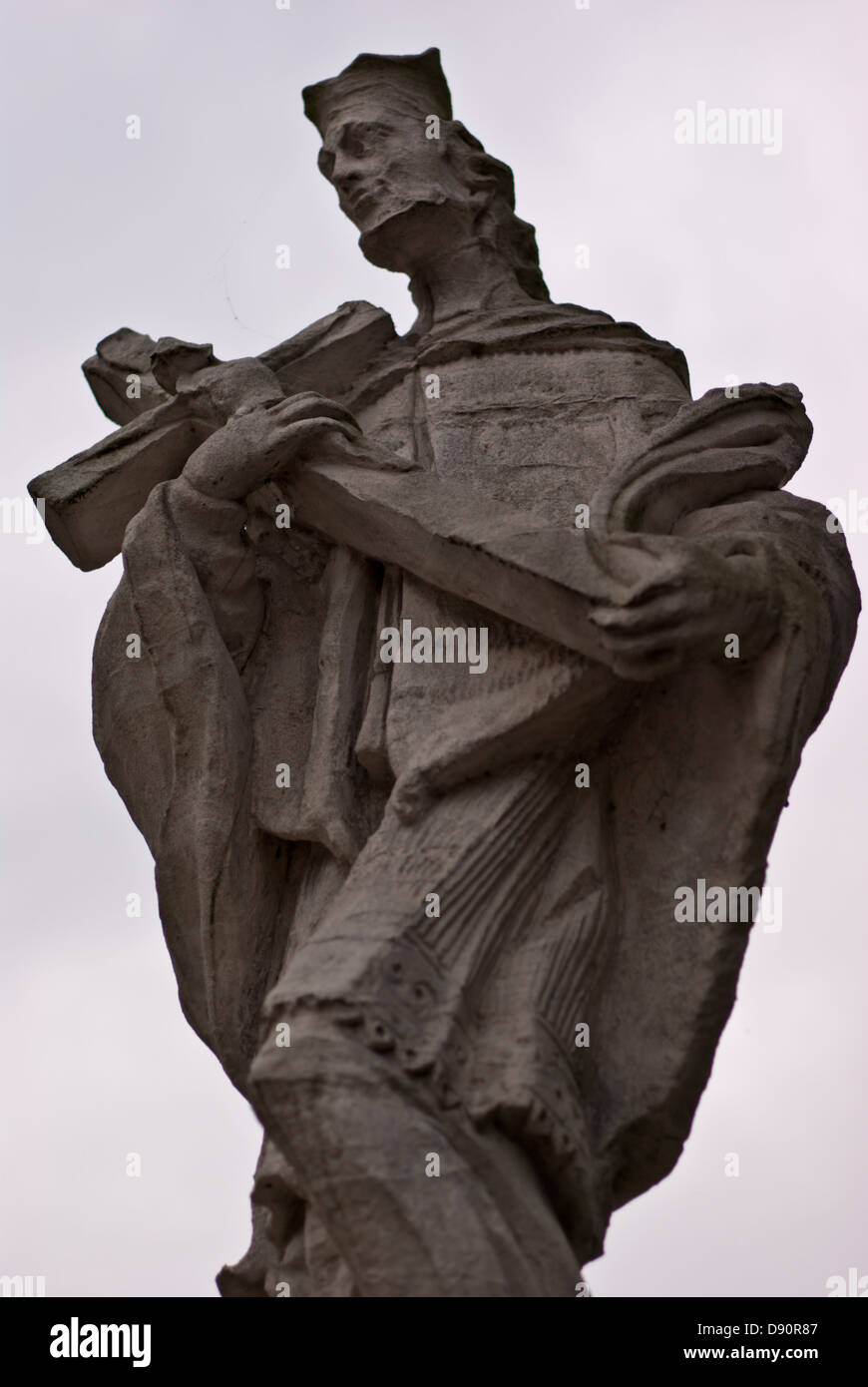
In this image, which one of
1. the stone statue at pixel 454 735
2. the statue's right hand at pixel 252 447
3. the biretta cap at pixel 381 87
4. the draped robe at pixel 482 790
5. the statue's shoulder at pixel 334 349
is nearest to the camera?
the stone statue at pixel 454 735

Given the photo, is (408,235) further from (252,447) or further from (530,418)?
(252,447)

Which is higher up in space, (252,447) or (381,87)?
(381,87)

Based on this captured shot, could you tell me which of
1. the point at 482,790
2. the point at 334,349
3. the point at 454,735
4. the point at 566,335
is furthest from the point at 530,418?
the point at 482,790

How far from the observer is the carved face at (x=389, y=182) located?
8133 millimetres

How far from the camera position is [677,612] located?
21.1 ft

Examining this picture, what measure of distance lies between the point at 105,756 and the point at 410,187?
2109 millimetres

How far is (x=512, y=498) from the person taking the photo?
24.7ft

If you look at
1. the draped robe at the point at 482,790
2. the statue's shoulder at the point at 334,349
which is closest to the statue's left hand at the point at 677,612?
the draped robe at the point at 482,790

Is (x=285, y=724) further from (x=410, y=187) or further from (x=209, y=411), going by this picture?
(x=410, y=187)

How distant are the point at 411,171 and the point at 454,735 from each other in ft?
7.27

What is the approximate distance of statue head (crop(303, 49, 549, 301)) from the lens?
8.15 m

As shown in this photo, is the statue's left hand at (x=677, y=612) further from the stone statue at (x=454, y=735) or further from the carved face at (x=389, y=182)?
the carved face at (x=389, y=182)

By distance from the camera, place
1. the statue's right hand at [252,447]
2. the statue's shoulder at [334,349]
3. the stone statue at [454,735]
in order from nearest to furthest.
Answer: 1. the stone statue at [454,735]
2. the statue's right hand at [252,447]
3. the statue's shoulder at [334,349]

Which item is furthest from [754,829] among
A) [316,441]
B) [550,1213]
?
[316,441]
